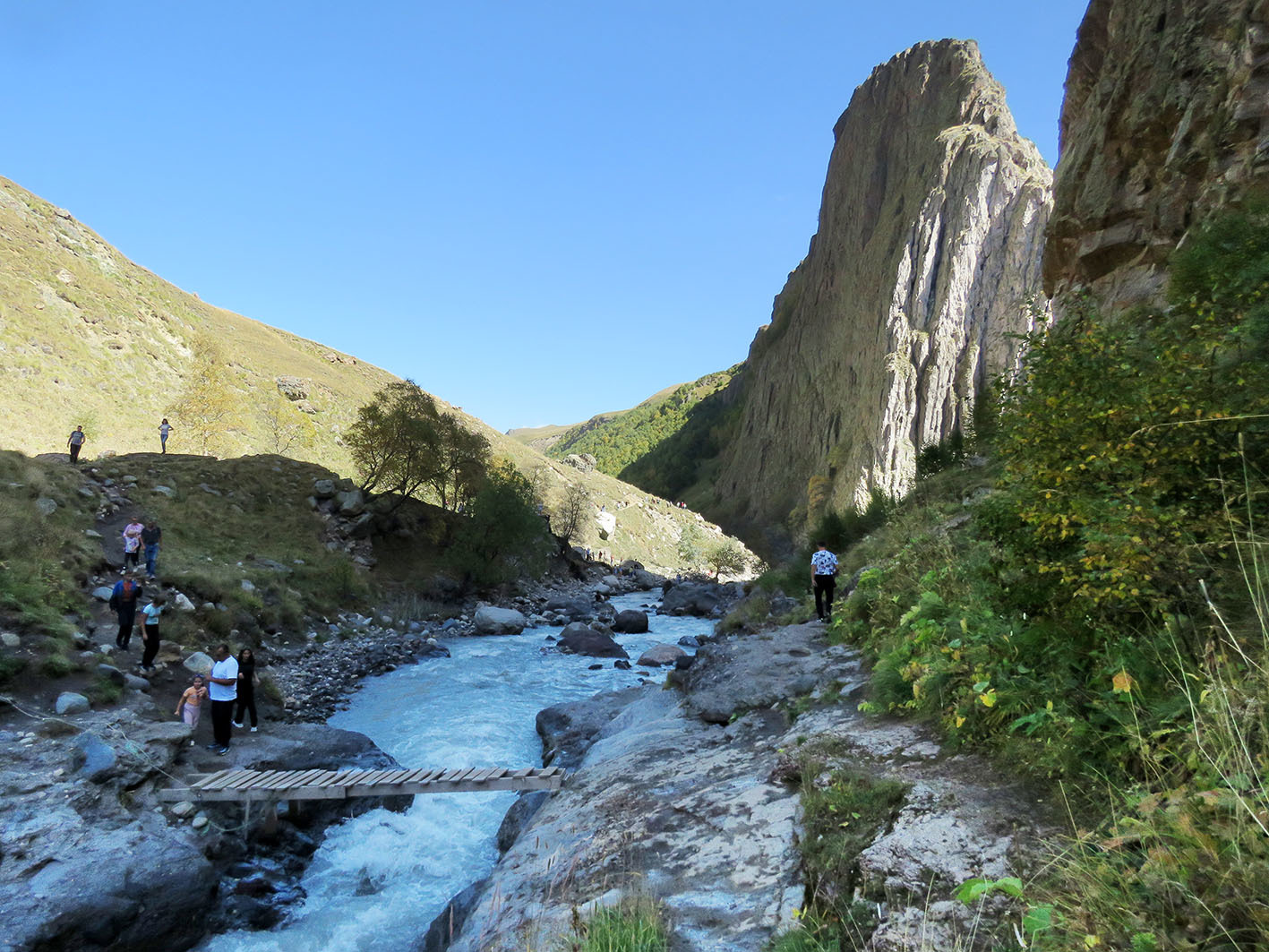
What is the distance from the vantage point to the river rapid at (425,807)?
27.4ft

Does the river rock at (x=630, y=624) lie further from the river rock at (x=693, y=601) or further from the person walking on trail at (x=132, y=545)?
the person walking on trail at (x=132, y=545)

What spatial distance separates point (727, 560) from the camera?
226 ft

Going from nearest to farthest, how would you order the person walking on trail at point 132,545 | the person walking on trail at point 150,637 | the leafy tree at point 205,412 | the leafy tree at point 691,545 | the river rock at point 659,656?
the person walking on trail at point 150,637
the person walking on trail at point 132,545
the river rock at point 659,656
the leafy tree at point 205,412
the leafy tree at point 691,545

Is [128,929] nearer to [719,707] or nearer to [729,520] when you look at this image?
[719,707]

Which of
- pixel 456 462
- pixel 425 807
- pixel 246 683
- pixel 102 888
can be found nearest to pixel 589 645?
pixel 425 807

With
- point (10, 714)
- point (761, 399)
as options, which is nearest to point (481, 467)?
point (10, 714)

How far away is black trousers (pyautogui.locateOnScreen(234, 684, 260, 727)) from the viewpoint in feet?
40.7

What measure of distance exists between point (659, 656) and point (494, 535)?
1664 centimetres

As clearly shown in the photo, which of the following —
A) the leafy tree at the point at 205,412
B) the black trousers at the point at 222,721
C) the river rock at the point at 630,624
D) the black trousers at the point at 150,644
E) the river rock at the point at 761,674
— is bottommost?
the river rock at the point at 630,624

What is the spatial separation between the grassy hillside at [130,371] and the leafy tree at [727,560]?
245 inches

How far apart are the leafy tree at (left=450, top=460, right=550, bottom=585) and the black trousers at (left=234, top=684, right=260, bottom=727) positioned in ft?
72.6

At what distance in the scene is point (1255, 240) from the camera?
764cm

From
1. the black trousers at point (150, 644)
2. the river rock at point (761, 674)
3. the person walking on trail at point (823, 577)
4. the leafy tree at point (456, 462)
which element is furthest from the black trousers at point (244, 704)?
the leafy tree at point (456, 462)

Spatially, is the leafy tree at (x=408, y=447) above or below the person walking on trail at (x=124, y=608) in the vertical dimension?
above
